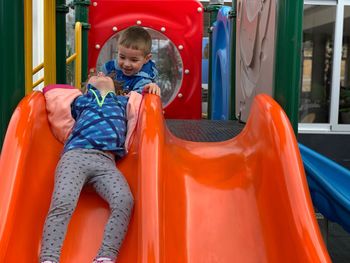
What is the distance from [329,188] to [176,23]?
3.23 m

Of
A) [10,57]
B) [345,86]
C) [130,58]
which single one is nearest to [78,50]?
[130,58]

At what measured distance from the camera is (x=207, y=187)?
2.23 m

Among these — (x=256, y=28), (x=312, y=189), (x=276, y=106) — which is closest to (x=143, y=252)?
(x=276, y=106)

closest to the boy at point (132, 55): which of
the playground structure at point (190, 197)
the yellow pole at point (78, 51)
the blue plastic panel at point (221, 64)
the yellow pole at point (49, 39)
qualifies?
the playground structure at point (190, 197)

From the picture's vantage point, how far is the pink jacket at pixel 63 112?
2.39 m

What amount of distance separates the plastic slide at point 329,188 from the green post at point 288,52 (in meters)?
0.42

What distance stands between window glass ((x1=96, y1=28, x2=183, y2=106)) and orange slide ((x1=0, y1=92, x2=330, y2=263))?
314 cm

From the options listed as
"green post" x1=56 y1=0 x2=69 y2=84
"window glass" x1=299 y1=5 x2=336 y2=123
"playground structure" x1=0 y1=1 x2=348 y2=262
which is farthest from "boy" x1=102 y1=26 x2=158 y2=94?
"window glass" x1=299 y1=5 x2=336 y2=123

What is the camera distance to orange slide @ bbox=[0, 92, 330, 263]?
6.07 ft

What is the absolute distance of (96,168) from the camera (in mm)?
2143

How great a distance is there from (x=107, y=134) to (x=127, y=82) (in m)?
0.90

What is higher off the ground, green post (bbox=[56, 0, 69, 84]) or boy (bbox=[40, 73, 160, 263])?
green post (bbox=[56, 0, 69, 84])

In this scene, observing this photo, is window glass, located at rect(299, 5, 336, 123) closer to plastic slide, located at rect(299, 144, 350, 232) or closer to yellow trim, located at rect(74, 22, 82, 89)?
yellow trim, located at rect(74, 22, 82, 89)

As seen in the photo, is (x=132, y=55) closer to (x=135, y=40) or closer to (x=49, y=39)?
(x=135, y=40)
